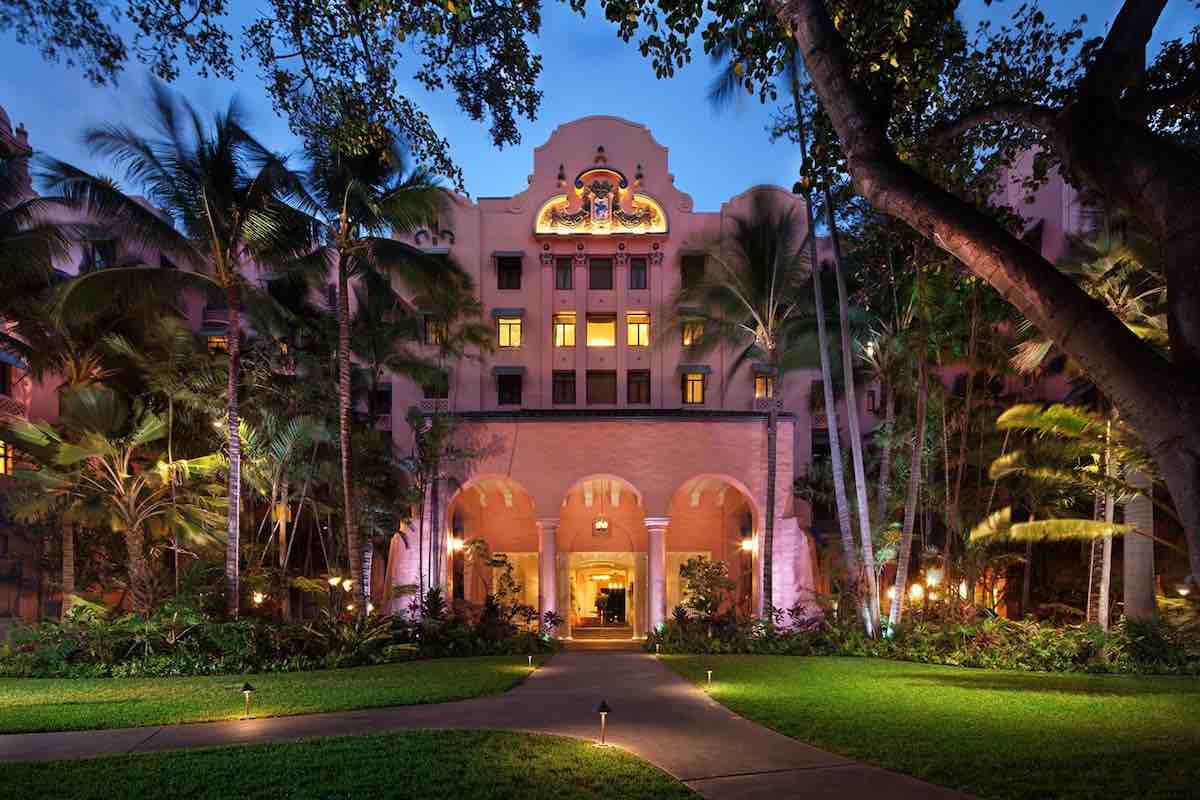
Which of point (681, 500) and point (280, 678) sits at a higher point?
point (681, 500)

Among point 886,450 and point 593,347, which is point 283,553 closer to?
point 593,347

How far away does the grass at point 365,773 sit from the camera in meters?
6.73

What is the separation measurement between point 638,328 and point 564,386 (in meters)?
3.50

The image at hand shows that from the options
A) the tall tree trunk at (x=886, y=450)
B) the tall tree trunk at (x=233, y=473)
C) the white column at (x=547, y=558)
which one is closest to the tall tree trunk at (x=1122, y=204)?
the tall tree trunk at (x=233, y=473)

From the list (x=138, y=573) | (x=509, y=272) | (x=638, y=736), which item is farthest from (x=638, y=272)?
(x=638, y=736)

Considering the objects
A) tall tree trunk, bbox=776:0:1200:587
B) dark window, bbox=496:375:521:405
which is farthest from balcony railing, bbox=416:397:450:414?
tall tree trunk, bbox=776:0:1200:587

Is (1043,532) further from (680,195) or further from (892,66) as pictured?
(680,195)

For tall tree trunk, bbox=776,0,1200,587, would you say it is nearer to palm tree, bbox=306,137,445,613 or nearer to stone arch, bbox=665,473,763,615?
palm tree, bbox=306,137,445,613

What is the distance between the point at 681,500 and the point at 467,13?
78.4 ft

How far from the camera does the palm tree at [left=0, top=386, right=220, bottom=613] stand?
16.6m

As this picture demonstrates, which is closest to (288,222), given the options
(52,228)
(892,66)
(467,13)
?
(52,228)

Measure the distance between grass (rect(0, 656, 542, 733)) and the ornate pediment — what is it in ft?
56.6

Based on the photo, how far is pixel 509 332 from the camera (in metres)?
29.3

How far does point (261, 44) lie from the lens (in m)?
8.17
